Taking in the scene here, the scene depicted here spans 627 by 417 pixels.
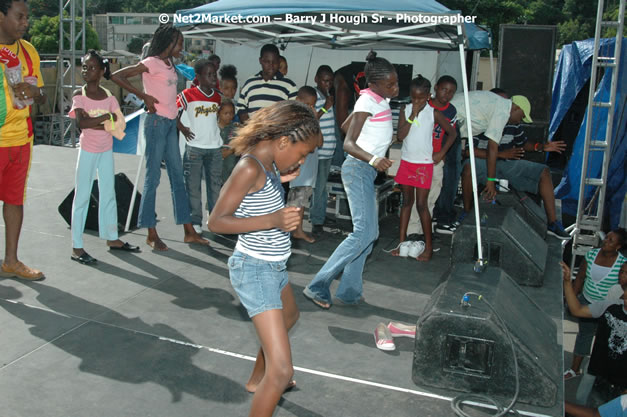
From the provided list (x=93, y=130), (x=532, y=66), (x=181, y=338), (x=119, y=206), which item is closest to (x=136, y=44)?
(x=532, y=66)

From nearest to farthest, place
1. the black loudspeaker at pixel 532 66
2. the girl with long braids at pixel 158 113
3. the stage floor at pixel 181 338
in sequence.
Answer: the stage floor at pixel 181 338 → the girl with long braids at pixel 158 113 → the black loudspeaker at pixel 532 66

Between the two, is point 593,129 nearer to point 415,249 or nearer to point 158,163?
point 415,249

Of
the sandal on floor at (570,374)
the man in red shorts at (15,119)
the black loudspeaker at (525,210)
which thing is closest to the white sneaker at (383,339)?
the sandal on floor at (570,374)

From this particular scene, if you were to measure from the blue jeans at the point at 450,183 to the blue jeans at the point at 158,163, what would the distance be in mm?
3094

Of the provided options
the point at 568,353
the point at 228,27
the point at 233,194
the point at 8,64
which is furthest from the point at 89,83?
the point at 568,353

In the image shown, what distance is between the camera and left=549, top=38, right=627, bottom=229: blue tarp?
24.8 feet

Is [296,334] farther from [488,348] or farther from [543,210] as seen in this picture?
[543,210]

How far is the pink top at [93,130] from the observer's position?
501 cm

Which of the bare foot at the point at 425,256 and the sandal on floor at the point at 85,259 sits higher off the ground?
the sandal on floor at the point at 85,259

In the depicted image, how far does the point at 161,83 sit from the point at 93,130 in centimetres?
77

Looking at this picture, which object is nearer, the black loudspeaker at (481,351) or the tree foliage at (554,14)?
the black loudspeaker at (481,351)

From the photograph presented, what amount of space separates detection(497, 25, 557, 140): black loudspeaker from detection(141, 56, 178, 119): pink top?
4.83m

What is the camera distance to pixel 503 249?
4934 millimetres

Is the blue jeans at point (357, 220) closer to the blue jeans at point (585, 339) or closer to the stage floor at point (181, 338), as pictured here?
the stage floor at point (181, 338)
